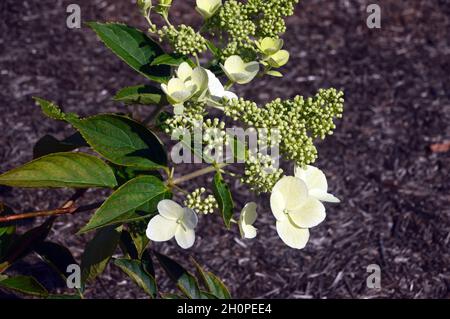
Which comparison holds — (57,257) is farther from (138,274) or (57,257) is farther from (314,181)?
(314,181)

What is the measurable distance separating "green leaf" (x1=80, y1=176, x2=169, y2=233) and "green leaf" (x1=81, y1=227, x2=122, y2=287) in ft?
0.60

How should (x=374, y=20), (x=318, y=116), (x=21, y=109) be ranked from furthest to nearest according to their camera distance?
1. (x=374, y=20)
2. (x=21, y=109)
3. (x=318, y=116)

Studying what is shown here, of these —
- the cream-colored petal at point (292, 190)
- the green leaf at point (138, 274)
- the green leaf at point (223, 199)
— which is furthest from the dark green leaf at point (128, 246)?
the cream-colored petal at point (292, 190)

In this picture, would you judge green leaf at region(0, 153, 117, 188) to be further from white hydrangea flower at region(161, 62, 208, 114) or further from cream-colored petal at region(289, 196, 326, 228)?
cream-colored petal at region(289, 196, 326, 228)

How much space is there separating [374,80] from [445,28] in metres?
0.60

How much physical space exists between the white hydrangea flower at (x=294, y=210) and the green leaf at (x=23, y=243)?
0.61m

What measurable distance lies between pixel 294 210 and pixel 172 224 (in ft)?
0.78

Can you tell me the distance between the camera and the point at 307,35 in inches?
136

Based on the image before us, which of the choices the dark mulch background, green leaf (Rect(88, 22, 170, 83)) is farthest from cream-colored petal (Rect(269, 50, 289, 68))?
the dark mulch background

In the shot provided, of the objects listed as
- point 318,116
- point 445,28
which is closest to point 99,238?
point 318,116

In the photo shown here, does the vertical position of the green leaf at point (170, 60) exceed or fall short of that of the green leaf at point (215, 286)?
it exceeds it

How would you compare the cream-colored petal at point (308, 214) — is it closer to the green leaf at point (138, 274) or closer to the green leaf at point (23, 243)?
the green leaf at point (138, 274)

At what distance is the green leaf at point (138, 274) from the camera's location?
1.58m
